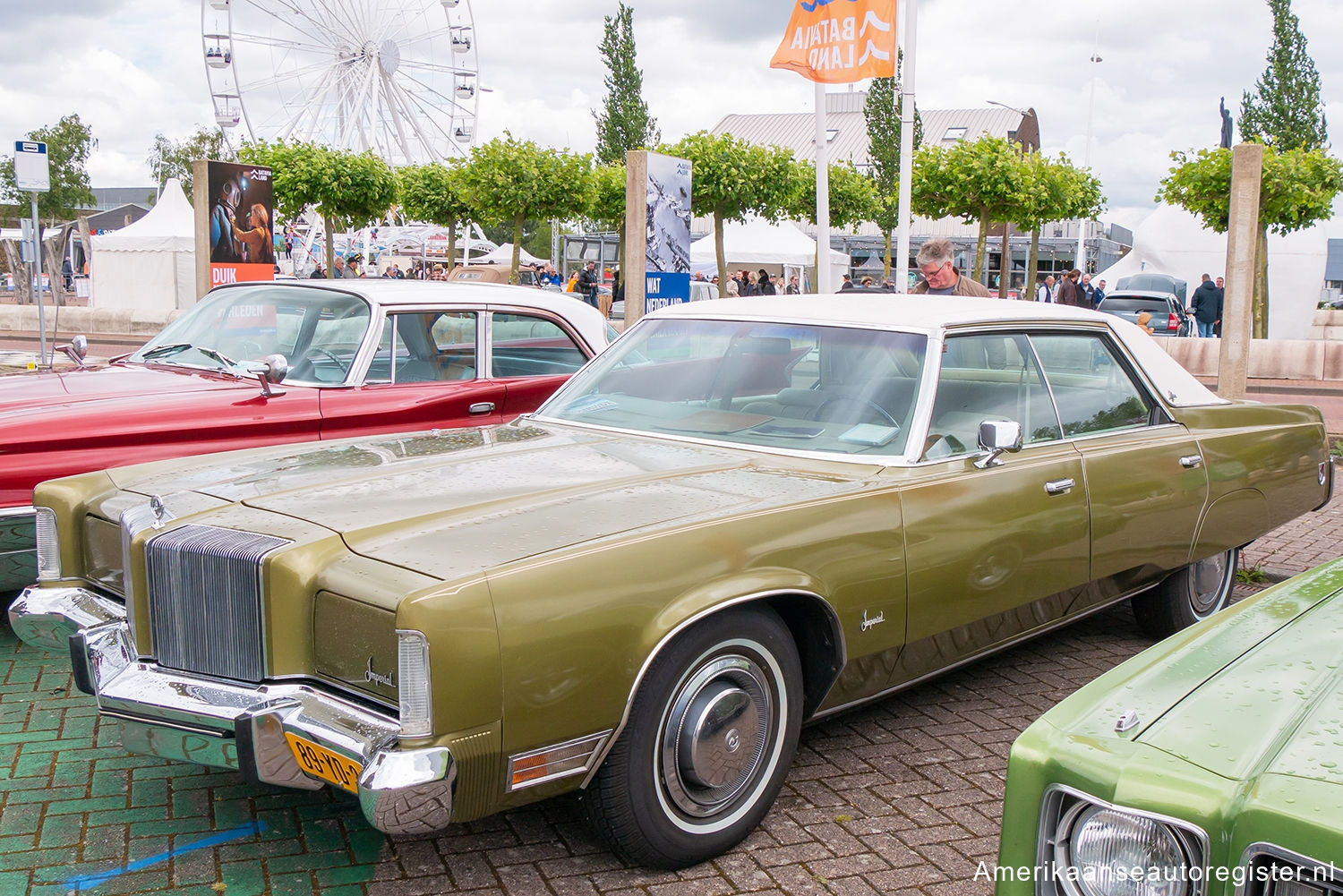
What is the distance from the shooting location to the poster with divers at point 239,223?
1244 cm

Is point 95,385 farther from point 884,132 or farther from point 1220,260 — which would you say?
point 884,132

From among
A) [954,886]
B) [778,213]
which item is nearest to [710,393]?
[954,886]

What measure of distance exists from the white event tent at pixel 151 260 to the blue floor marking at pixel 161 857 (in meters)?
28.4

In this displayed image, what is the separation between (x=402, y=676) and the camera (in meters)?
2.34

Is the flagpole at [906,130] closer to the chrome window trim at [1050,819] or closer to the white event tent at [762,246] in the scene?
the chrome window trim at [1050,819]

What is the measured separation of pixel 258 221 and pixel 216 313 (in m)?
7.53

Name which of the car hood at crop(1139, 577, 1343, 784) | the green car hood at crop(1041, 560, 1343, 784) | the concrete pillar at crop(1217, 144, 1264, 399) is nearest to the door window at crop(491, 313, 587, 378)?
the green car hood at crop(1041, 560, 1343, 784)

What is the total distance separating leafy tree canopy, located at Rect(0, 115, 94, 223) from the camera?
42.2 m

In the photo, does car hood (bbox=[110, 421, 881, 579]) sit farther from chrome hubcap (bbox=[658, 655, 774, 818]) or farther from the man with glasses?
the man with glasses

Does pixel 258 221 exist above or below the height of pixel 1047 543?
above

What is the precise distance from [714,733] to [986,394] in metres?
1.68

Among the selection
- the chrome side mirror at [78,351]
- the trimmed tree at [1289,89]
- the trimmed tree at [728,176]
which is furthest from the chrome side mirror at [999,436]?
the trimmed tree at [1289,89]

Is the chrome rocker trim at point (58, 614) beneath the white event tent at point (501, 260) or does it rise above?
beneath

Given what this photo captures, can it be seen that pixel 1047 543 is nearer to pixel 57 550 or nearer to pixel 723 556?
pixel 723 556
